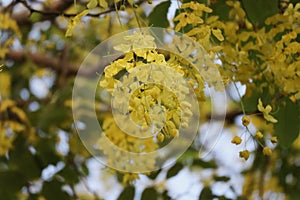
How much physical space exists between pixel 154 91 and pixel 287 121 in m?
0.45

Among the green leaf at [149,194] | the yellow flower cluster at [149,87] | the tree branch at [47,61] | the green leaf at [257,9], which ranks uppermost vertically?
the yellow flower cluster at [149,87]

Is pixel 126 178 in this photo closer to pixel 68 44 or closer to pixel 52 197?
pixel 52 197

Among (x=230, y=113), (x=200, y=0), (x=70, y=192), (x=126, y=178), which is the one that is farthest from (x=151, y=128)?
(x=230, y=113)

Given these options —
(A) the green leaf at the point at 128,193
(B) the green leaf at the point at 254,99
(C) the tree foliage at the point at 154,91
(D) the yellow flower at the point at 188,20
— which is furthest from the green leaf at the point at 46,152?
(D) the yellow flower at the point at 188,20

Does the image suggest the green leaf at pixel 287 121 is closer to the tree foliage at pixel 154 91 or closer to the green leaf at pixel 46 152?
the tree foliage at pixel 154 91

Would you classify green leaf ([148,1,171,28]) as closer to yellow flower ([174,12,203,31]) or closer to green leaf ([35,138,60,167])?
yellow flower ([174,12,203,31])

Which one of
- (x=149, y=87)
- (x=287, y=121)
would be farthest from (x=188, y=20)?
(x=287, y=121)

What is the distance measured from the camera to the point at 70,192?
1614 mm

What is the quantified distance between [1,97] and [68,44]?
→ 0.37 meters

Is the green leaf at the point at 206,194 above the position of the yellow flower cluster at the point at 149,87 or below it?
below

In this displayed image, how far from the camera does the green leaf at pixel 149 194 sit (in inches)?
55.7

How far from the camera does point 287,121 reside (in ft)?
4.05

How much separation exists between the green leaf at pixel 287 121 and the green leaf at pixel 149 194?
318 mm

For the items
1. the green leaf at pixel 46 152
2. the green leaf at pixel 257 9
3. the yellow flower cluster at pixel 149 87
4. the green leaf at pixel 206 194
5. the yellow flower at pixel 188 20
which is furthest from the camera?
the green leaf at pixel 46 152
